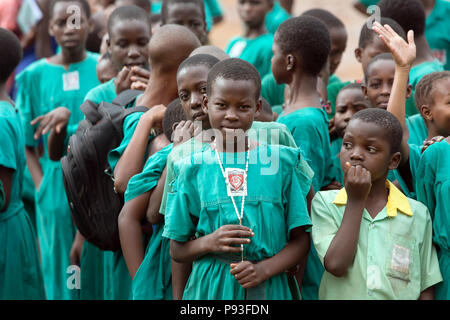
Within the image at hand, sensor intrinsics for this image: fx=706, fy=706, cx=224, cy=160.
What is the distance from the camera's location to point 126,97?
3.99 m

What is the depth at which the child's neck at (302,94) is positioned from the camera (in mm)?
3857

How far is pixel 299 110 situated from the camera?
3.79 metres

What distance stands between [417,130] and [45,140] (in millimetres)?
3213

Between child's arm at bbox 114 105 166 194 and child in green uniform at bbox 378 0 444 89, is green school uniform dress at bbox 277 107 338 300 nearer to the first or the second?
child's arm at bbox 114 105 166 194

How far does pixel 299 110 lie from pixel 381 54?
718 mm

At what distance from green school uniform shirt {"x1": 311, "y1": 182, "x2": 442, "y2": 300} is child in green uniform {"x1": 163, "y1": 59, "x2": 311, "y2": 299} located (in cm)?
20

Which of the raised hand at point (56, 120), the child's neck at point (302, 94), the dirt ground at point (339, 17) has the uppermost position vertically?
the dirt ground at point (339, 17)

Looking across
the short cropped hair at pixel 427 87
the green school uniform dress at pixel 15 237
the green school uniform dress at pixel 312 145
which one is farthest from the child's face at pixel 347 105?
the green school uniform dress at pixel 15 237

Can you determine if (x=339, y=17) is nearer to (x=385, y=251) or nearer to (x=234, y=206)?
(x=385, y=251)

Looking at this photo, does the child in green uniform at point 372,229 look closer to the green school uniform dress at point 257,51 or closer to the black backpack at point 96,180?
the black backpack at point 96,180

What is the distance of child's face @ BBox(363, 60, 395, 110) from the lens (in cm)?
400

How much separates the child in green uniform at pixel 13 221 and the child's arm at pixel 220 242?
1562 mm


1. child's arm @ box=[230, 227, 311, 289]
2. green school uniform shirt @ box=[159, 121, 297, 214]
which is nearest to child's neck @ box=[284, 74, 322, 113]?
green school uniform shirt @ box=[159, 121, 297, 214]

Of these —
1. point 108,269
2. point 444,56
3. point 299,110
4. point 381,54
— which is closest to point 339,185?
point 299,110
